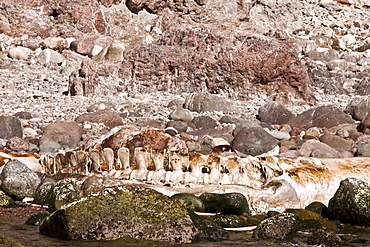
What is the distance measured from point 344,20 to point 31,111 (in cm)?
2686

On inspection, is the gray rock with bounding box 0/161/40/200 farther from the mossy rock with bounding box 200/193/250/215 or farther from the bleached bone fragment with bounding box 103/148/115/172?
the mossy rock with bounding box 200/193/250/215

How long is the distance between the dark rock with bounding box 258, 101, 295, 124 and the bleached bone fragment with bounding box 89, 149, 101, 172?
8429mm

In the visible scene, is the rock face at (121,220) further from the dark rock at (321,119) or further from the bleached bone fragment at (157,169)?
the dark rock at (321,119)

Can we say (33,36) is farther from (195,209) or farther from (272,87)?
(195,209)

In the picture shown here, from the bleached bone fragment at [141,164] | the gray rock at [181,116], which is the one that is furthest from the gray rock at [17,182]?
the gray rock at [181,116]

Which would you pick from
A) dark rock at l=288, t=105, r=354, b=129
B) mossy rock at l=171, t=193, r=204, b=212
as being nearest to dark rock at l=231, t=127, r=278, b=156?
dark rock at l=288, t=105, r=354, b=129

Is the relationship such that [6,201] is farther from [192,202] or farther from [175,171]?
[192,202]

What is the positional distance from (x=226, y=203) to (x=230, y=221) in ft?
1.43

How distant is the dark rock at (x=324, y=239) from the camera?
3.41m

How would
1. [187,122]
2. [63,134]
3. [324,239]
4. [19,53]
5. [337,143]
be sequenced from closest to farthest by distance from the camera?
[324,239] → [337,143] → [63,134] → [187,122] → [19,53]

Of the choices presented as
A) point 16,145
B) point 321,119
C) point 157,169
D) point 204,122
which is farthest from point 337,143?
point 16,145

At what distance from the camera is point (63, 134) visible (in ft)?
35.0

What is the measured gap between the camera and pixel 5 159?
644 cm

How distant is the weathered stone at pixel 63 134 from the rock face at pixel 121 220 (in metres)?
6.99
